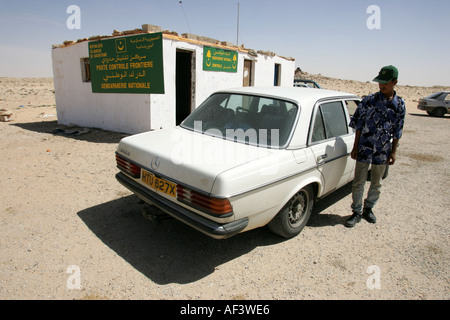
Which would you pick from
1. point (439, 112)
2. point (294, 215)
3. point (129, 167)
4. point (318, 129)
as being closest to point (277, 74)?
point (318, 129)

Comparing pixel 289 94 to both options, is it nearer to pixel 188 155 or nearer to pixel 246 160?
pixel 246 160

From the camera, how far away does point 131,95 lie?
26.7 feet

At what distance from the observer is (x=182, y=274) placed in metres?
2.62

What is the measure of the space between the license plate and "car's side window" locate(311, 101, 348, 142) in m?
1.58

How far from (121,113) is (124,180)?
5.90 meters

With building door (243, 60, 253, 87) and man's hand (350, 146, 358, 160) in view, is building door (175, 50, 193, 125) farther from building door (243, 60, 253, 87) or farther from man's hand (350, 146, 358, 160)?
man's hand (350, 146, 358, 160)

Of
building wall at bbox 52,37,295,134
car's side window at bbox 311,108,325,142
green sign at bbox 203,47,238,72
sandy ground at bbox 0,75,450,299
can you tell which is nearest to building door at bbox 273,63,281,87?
building wall at bbox 52,37,295,134

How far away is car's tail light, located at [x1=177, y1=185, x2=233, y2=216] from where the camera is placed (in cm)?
228

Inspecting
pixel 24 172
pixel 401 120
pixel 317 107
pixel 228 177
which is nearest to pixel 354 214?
pixel 401 120

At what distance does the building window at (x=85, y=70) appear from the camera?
9523 millimetres

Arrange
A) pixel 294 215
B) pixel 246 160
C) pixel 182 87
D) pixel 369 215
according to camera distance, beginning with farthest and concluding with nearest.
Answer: pixel 182 87 → pixel 369 215 → pixel 294 215 → pixel 246 160

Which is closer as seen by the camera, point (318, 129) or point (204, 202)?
point (204, 202)

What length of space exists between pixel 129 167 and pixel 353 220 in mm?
2793
